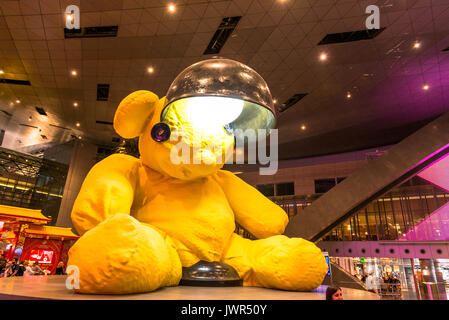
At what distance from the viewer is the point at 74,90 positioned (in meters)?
10.3

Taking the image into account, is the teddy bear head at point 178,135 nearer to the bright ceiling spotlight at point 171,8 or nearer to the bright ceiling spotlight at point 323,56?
the bright ceiling spotlight at point 171,8

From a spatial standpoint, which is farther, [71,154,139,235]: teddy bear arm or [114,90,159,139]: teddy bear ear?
[114,90,159,139]: teddy bear ear

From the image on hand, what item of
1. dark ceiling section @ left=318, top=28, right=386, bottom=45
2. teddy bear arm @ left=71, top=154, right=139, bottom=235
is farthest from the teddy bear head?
dark ceiling section @ left=318, top=28, right=386, bottom=45

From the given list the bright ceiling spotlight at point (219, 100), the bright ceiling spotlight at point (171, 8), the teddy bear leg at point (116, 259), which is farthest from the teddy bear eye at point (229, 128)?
the bright ceiling spotlight at point (171, 8)

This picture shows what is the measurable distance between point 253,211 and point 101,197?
137 centimetres

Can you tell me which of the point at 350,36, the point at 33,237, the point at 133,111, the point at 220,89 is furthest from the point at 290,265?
the point at 33,237

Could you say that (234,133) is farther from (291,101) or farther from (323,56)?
(291,101)

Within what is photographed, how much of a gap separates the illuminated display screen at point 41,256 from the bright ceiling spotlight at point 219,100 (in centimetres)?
1179

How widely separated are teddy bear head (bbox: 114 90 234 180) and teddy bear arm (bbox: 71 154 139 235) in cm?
33

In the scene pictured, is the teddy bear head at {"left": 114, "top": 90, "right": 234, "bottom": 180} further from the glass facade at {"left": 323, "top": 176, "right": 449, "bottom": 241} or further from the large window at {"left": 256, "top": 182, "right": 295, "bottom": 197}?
the large window at {"left": 256, "top": 182, "right": 295, "bottom": 197}

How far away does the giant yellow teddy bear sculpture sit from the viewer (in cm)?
127

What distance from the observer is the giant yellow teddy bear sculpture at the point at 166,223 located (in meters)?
1.27

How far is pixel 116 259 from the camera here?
1229 mm

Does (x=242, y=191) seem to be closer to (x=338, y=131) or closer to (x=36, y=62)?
(x=36, y=62)
